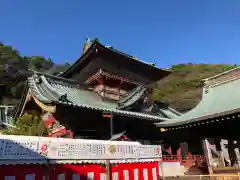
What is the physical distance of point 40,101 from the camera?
13.4 meters

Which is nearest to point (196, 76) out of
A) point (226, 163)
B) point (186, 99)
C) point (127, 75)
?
point (186, 99)

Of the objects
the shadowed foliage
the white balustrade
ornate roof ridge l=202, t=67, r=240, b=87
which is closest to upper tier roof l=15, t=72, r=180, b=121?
the shadowed foliage

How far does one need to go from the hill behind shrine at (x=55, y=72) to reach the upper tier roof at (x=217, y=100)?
39.0 meters

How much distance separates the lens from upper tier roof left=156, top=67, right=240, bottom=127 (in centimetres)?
1090

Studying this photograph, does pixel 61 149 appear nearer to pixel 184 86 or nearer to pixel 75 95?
pixel 75 95

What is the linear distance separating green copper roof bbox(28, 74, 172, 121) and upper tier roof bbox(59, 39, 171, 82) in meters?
1.68

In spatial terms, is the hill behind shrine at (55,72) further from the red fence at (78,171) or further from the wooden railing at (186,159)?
the red fence at (78,171)

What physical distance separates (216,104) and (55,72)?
54775 millimetres

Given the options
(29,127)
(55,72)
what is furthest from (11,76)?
(29,127)

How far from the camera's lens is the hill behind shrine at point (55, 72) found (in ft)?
175

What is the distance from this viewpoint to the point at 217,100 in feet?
42.0

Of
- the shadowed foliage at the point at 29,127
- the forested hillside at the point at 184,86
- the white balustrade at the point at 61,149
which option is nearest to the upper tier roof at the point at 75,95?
the shadowed foliage at the point at 29,127

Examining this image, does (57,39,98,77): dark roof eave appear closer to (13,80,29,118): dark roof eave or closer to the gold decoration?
(13,80,29,118): dark roof eave

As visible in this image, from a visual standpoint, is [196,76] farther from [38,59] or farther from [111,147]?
[111,147]
